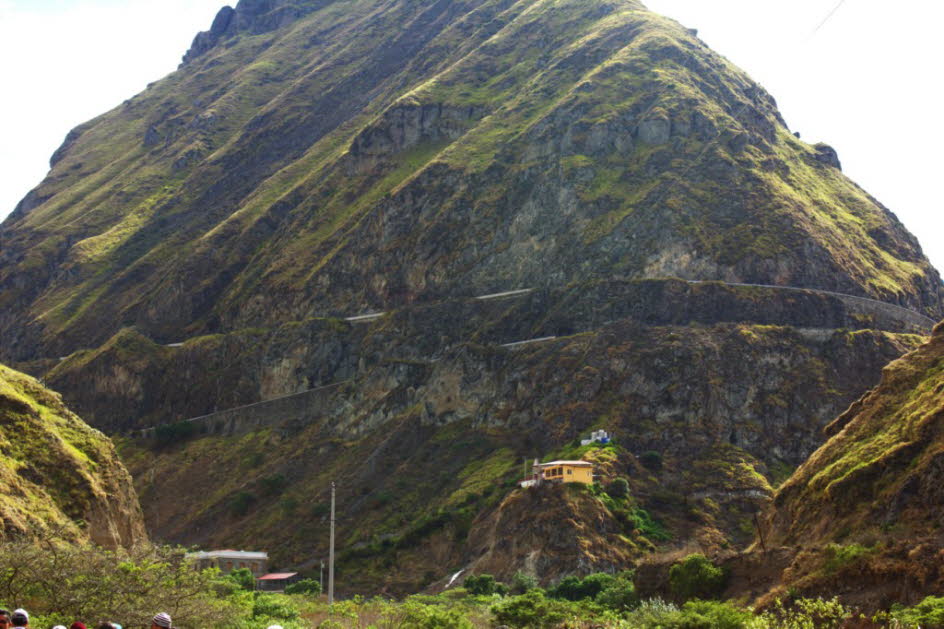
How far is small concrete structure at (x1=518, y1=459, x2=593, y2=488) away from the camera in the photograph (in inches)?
3684

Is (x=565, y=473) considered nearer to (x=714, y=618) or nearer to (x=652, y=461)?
(x=652, y=461)

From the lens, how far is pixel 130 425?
159 m

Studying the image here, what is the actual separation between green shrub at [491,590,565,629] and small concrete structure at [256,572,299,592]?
39.6 meters

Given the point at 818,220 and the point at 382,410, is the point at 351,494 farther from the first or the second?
the point at 818,220

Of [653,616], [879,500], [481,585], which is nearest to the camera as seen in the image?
[653,616]

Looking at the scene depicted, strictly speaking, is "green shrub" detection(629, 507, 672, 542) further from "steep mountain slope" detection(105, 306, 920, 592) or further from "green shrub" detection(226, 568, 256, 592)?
"green shrub" detection(226, 568, 256, 592)

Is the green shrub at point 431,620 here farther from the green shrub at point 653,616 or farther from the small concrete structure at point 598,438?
the small concrete structure at point 598,438

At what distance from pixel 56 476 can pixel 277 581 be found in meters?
39.4

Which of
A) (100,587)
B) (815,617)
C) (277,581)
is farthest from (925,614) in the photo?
(277,581)

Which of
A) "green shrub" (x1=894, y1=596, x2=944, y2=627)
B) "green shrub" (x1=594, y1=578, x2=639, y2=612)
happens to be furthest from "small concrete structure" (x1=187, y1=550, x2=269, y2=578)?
"green shrub" (x1=894, y1=596, x2=944, y2=627)

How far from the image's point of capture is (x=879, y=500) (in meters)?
61.3

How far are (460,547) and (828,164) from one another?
101m

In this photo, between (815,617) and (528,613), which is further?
(528,613)

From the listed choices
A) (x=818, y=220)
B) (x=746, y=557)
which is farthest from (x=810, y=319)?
(x=746, y=557)
